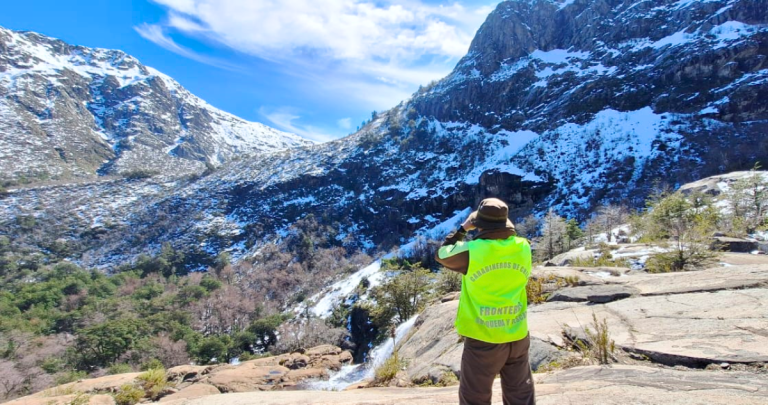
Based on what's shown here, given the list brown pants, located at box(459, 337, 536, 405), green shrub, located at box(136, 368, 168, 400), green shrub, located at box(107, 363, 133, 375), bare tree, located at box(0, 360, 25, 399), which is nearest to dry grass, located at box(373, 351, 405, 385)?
brown pants, located at box(459, 337, 536, 405)

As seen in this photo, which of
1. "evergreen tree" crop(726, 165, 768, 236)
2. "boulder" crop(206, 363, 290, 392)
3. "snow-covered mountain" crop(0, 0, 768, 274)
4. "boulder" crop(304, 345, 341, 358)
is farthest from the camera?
"snow-covered mountain" crop(0, 0, 768, 274)

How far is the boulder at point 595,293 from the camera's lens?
591 centimetres

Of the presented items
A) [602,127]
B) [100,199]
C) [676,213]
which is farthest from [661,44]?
[100,199]

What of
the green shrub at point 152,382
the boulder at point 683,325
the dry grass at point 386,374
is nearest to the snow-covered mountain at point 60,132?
the green shrub at point 152,382

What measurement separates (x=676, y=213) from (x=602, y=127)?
79052 millimetres

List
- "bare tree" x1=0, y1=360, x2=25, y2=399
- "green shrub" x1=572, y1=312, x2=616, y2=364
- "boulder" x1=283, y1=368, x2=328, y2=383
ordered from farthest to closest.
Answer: "bare tree" x1=0, y1=360, x2=25, y2=399 → "boulder" x1=283, y1=368, x2=328, y2=383 → "green shrub" x1=572, y1=312, x2=616, y2=364

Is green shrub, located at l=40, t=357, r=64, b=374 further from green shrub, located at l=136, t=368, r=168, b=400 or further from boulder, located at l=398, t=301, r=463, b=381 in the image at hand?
boulder, located at l=398, t=301, r=463, b=381

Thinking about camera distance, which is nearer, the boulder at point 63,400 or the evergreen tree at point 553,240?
the boulder at point 63,400

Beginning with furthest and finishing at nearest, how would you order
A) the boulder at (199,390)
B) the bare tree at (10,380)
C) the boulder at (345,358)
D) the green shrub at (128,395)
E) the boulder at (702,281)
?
1. the bare tree at (10,380)
2. the boulder at (345,358)
3. the boulder at (199,390)
4. the green shrub at (128,395)
5. the boulder at (702,281)

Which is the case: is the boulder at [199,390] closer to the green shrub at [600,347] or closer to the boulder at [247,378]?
the boulder at [247,378]

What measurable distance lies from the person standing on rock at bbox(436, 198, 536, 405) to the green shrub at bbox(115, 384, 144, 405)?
18.9 feet

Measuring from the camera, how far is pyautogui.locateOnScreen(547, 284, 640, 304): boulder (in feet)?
19.4

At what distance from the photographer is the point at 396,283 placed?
16.5m

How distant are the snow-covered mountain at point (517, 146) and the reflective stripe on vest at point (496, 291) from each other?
213 feet
